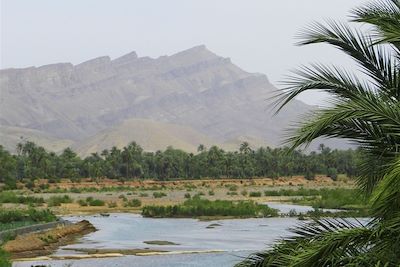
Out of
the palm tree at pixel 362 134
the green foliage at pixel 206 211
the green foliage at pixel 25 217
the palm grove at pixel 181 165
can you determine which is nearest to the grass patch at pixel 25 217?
the green foliage at pixel 25 217

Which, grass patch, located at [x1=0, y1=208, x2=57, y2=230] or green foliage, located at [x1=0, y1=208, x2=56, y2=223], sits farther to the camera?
green foliage, located at [x1=0, y1=208, x2=56, y2=223]

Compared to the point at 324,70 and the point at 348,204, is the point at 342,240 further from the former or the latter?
the point at 348,204

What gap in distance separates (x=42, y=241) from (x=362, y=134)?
22.0 meters

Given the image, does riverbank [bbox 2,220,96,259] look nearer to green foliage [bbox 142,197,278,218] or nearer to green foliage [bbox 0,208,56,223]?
green foliage [bbox 0,208,56,223]

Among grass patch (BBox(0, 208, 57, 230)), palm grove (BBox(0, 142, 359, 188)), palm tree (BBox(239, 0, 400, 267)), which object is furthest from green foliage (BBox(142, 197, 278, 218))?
palm grove (BBox(0, 142, 359, 188))

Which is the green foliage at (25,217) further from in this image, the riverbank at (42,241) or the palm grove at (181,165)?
the palm grove at (181,165)

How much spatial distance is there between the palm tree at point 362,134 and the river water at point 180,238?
1038cm

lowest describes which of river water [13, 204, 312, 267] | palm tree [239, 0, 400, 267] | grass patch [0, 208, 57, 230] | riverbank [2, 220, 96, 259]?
river water [13, 204, 312, 267]

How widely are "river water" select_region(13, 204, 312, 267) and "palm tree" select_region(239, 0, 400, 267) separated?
1038 centimetres

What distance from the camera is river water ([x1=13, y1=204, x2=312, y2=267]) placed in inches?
884

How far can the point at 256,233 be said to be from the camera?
106ft

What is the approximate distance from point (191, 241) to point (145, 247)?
9.16ft

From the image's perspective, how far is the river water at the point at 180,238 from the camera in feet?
73.7

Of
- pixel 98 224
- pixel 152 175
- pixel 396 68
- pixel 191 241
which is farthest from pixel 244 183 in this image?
pixel 396 68
